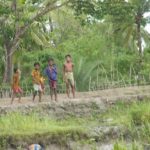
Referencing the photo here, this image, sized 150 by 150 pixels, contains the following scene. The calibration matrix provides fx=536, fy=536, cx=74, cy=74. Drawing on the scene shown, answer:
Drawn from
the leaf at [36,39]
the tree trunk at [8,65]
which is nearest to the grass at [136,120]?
the tree trunk at [8,65]

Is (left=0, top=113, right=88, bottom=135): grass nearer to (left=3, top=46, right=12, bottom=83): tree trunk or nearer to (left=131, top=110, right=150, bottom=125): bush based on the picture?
(left=131, top=110, right=150, bottom=125): bush

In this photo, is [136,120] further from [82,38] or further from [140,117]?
[82,38]

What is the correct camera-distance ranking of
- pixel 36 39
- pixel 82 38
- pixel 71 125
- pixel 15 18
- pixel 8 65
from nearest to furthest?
pixel 71 125 < pixel 15 18 < pixel 8 65 < pixel 36 39 < pixel 82 38

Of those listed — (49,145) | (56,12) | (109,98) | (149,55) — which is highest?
(56,12)

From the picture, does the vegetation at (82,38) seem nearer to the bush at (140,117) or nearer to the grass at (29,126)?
the grass at (29,126)

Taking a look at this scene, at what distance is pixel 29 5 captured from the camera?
738 inches

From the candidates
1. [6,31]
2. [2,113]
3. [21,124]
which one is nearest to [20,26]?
[6,31]

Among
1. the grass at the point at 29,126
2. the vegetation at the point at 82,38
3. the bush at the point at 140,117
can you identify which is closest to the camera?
the grass at the point at 29,126

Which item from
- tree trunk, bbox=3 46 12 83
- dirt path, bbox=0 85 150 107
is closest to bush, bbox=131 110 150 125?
dirt path, bbox=0 85 150 107

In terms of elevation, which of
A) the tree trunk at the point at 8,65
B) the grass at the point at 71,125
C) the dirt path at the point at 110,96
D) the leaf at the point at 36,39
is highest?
the leaf at the point at 36,39

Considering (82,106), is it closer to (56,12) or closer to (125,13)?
(125,13)

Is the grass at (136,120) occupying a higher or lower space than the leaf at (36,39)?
lower

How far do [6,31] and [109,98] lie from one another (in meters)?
5.45

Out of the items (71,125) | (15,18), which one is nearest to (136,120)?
(71,125)
